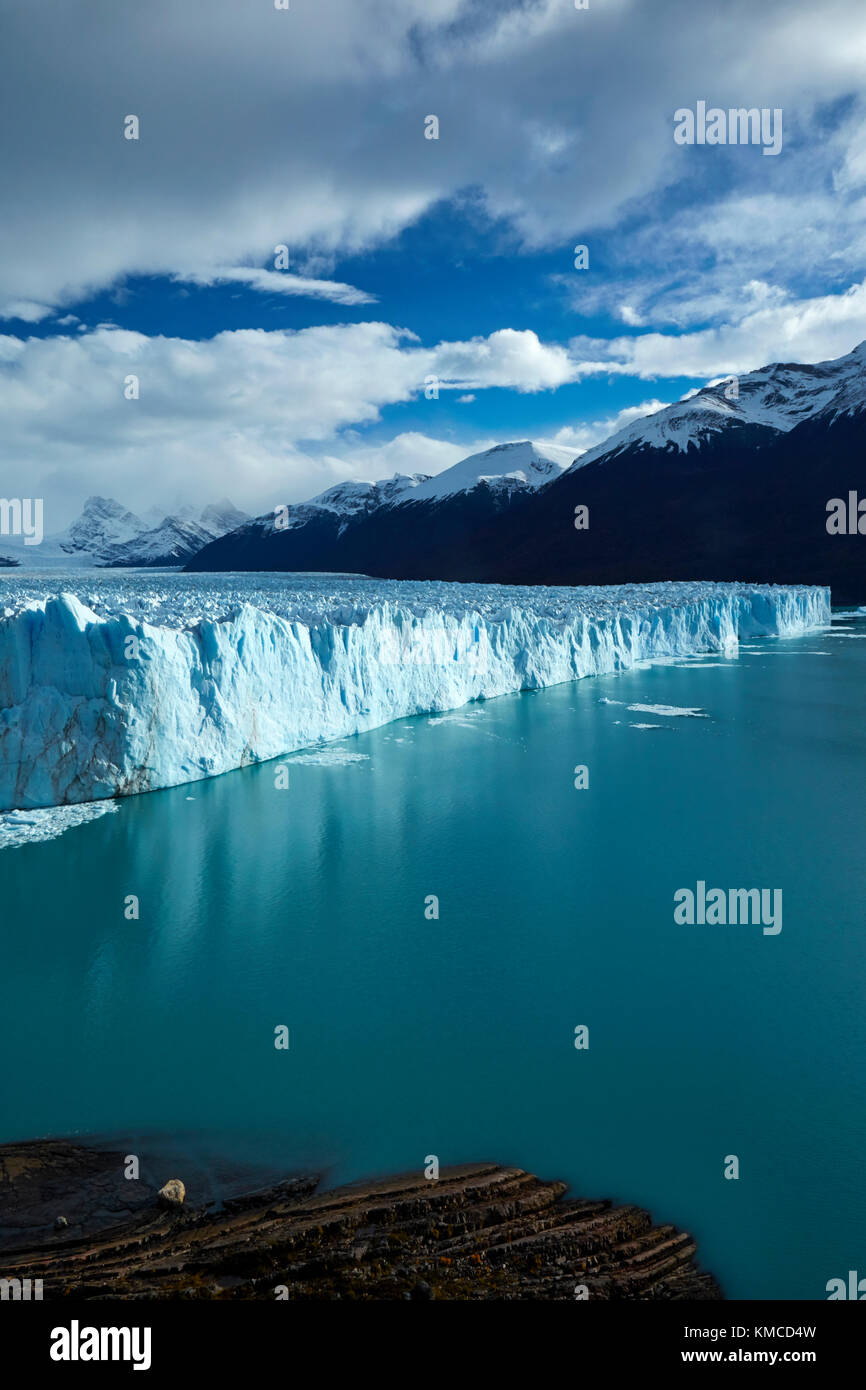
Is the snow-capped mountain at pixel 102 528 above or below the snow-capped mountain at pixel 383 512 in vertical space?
above

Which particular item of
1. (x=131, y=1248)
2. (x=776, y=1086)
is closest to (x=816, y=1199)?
(x=776, y=1086)

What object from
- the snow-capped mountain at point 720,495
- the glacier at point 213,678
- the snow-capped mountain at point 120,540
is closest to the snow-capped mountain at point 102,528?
the snow-capped mountain at point 120,540

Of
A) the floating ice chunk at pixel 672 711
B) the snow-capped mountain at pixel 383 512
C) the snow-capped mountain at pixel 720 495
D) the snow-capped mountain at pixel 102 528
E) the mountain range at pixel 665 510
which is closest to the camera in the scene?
the floating ice chunk at pixel 672 711

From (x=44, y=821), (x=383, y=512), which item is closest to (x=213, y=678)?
(x=44, y=821)

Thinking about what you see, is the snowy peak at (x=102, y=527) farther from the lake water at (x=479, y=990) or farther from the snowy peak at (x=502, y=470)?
the lake water at (x=479, y=990)

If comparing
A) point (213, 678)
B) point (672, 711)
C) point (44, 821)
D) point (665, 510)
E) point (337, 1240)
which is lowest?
point (337, 1240)

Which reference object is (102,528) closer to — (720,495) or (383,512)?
(383,512)
